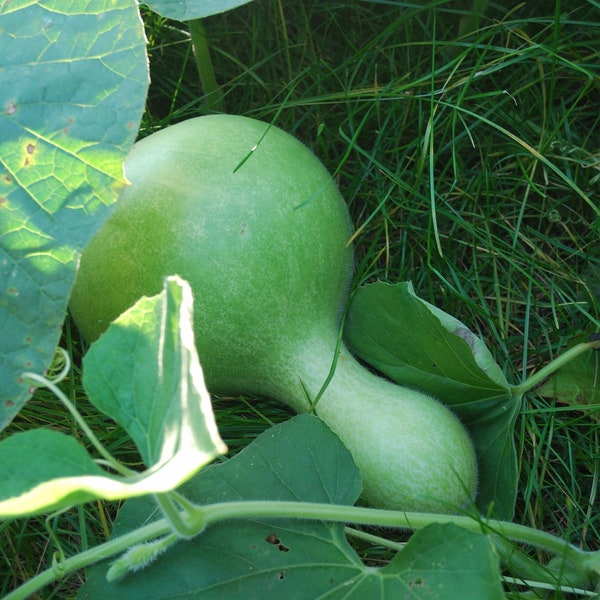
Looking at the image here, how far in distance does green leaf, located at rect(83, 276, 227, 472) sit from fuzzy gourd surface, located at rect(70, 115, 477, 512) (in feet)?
1.08

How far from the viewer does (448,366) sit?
141cm

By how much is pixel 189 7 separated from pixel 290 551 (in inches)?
32.9

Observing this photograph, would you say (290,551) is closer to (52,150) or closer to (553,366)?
(553,366)

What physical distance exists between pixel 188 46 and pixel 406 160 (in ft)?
1.74

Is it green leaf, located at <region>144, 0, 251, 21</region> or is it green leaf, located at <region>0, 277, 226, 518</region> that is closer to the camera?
green leaf, located at <region>0, 277, 226, 518</region>

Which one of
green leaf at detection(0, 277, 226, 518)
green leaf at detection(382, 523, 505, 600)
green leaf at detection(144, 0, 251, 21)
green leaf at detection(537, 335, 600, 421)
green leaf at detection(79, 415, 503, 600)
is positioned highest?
green leaf at detection(144, 0, 251, 21)

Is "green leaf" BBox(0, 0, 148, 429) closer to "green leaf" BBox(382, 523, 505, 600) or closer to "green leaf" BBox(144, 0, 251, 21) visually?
"green leaf" BBox(144, 0, 251, 21)

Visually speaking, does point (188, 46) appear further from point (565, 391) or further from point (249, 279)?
point (565, 391)

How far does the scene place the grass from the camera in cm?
155

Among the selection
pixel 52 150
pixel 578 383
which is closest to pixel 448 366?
pixel 578 383

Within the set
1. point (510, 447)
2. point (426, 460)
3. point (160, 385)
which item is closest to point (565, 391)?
point (510, 447)

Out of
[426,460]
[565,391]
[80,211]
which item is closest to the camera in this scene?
[80,211]

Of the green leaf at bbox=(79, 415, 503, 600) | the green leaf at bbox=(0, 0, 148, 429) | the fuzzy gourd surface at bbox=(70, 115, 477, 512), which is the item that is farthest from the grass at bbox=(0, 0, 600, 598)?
the green leaf at bbox=(0, 0, 148, 429)

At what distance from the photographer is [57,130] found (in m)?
1.24
